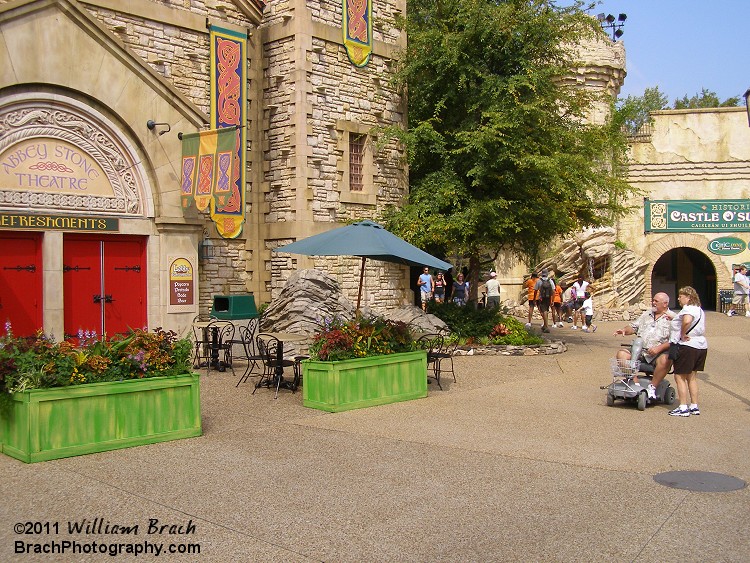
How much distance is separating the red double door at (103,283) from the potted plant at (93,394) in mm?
5463

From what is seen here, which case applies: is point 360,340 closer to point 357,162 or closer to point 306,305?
point 306,305

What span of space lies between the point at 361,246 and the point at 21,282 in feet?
18.9

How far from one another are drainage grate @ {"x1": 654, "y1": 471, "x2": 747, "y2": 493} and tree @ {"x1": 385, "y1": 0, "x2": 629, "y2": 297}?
11244 millimetres

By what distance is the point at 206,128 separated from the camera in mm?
16844

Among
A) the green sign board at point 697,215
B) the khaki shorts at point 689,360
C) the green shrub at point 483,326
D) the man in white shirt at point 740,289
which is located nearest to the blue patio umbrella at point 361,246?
the khaki shorts at point 689,360

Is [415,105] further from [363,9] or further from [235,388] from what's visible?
[235,388]

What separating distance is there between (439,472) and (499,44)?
1426 centimetres

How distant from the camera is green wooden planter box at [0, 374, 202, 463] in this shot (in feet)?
26.5

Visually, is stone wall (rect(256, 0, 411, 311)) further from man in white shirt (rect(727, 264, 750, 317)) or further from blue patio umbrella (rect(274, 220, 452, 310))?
man in white shirt (rect(727, 264, 750, 317))

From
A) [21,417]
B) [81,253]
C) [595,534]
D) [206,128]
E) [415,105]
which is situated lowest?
[595,534]

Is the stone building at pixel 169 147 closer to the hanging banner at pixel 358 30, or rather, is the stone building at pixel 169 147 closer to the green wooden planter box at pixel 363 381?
the hanging banner at pixel 358 30

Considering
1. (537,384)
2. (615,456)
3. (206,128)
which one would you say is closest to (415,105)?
(206,128)

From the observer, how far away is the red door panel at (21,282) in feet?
44.4

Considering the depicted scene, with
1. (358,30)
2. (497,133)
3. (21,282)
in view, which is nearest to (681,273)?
(497,133)
